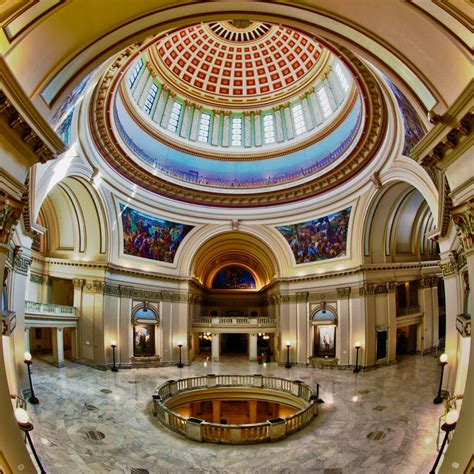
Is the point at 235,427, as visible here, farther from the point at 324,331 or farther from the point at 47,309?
the point at 324,331

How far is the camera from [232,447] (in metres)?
11.0

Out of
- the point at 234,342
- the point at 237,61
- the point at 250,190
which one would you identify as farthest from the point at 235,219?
the point at 234,342

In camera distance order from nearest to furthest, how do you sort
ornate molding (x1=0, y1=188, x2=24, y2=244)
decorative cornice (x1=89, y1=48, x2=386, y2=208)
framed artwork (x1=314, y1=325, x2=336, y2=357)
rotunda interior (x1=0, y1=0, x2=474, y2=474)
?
ornate molding (x1=0, y1=188, x2=24, y2=244)
rotunda interior (x1=0, y1=0, x2=474, y2=474)
decorative cornice (x1=89, y1=48, x2=386, y2=208)
framed artwork (x1=314, y1=325, x2=336, y2=357)

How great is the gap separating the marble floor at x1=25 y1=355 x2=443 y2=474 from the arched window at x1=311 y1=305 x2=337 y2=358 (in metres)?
6.54

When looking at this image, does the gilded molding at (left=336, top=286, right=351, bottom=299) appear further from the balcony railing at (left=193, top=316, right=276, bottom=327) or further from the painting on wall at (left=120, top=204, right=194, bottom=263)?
the painting on wall at (left=120, top=204, right=194, bottom=263)

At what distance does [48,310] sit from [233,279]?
21475mm

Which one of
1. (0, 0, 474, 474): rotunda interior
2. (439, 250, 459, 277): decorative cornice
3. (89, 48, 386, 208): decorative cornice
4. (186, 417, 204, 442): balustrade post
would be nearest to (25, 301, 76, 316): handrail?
(0, 0, 474, 474): rotunda interior

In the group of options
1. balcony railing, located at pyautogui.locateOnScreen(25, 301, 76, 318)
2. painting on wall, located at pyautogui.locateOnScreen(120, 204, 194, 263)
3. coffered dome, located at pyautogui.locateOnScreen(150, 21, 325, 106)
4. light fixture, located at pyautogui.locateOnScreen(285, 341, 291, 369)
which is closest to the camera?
balcony railing, located at pyautogui.locateOnScreen(25, 301, 76, 318)

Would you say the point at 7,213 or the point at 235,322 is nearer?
the point at 7,213

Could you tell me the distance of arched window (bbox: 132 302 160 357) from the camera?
23016 mm

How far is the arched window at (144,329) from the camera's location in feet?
75.5

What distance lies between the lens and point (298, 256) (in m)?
25.6

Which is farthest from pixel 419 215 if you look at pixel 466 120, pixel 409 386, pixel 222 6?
pixel 222 6

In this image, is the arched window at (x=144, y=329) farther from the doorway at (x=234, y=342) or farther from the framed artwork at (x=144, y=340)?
the doorway at (x=234, y=342)
